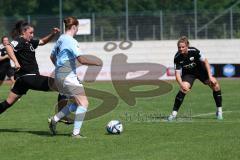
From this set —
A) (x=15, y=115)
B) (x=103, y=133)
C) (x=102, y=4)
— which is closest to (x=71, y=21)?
(x=103, y=133)

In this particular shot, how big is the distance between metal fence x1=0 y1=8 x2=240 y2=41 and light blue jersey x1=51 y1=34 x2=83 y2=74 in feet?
80.7

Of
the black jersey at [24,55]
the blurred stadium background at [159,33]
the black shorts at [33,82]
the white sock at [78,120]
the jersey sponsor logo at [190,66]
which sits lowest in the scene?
the blurred stadium background at [159,33]

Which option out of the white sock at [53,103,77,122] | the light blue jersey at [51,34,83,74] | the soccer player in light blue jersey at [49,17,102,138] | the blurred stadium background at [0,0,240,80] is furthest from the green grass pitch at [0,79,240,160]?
the blurred stadium background at [0,0,240,80]

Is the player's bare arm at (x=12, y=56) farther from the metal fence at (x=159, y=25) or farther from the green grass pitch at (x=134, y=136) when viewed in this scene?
the metal fence at (x=159, y=25)

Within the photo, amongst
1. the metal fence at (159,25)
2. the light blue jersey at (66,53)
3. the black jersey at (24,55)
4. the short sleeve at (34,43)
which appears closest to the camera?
the light blue jersey at (66,53)

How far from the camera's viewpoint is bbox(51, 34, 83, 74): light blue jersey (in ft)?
35.7

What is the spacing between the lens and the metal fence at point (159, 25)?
35250 mm

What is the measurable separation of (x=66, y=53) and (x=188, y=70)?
4282mm

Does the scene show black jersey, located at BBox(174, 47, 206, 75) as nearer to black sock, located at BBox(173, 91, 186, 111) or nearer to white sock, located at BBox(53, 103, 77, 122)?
black sock, located at BBox(173, 91, 186, 111)

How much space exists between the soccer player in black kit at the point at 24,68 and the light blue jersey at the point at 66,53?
66 cm

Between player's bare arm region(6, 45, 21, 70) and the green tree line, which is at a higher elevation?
player's bare arm region(6, 45, 21, 70)

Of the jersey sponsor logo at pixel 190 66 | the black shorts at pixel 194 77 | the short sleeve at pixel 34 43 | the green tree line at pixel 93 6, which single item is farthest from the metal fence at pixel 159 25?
the short sleeve at pixel 34 43

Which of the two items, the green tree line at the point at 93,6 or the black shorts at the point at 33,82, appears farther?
the green tree line at the point at 93,6

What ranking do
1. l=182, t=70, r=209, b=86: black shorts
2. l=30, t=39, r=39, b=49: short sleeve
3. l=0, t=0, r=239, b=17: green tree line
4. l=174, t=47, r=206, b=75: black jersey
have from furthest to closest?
l=0, t=0, r=239, b=17: green tree line, l=182, t=70, r=209, b=86: black shorts, l=174, t=47, r=206, b=75: black jersey, l=30, t=39, r=39, b=49: short sleeve
